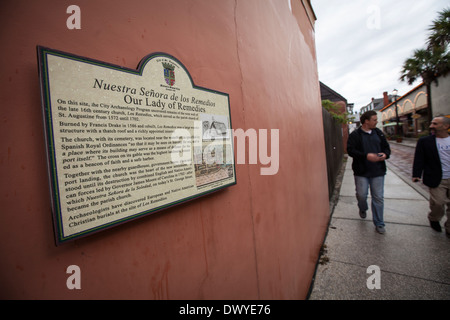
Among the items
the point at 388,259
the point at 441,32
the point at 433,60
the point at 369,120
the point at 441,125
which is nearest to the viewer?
the point at 388,259

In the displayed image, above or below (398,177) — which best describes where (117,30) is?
above

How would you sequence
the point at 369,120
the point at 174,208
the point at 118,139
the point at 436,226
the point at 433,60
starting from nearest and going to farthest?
the point at 118,139
the point at 174,208
the point at 436,226
the point at 369,120
the point at 433,60

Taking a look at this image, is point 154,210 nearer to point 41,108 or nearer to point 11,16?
point 41,108

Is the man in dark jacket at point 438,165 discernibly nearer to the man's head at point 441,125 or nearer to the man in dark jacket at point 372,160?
the man's head at point 441,125

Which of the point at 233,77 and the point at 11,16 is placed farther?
the point at 233,77

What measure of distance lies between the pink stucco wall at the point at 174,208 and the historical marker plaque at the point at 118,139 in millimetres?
66

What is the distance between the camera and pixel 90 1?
2.49 ft

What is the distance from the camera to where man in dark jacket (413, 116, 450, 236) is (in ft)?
10.4

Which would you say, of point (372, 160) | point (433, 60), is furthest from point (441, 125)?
point (433, 60)

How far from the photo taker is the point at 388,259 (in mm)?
2844

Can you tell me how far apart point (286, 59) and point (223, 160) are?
1.98 m

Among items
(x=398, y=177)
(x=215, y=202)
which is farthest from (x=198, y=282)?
(x=398, y=177)

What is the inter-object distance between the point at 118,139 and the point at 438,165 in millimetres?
4600

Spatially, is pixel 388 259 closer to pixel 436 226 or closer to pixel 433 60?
pixel 436 226
